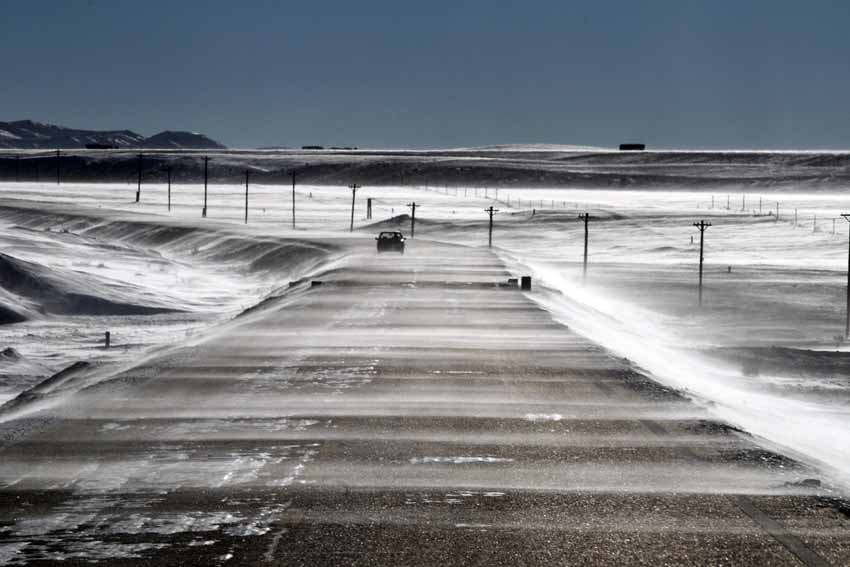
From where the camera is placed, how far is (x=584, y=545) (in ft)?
30.9

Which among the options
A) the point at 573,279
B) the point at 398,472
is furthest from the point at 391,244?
the point at 398,472

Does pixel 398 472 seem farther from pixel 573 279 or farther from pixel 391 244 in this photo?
pixel 391 244

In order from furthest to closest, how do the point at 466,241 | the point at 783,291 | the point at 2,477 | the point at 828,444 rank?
the point at 466,241, the point at 783,291, the point at 828,444, the point at 2,477

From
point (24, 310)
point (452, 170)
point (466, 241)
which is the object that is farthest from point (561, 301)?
point (452, 170)

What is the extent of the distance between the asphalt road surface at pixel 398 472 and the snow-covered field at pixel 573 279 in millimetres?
2168

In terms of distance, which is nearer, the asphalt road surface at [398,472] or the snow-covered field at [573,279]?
the asphalt road surface at [398,472]

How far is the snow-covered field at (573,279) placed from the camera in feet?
84.2

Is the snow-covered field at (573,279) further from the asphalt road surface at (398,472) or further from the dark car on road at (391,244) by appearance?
the dark car on road at (391,244)

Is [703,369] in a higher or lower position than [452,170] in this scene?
lower

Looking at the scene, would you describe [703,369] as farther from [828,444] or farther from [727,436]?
[727,436]

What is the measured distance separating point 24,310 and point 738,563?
31.9m

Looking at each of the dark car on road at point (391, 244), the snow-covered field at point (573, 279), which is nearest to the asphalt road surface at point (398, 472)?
the snow-covered field at point (573, 279)

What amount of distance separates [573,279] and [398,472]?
47.2 m

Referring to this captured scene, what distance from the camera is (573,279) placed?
58375 millimetres
